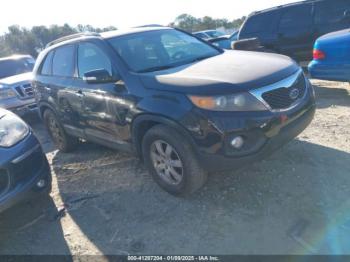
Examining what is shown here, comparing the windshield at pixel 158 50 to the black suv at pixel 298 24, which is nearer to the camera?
the windshield at pixel 158 50

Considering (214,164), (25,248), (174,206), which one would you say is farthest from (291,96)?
(25,248)

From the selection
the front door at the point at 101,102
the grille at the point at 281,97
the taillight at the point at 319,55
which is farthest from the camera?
the taillight at the point at 319,55

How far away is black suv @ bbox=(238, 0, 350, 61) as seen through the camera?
26.0 ft

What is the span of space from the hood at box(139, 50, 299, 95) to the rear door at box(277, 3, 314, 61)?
4757 millimetres

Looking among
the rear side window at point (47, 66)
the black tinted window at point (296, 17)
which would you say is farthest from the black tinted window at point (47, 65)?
the black tinted window at point (296, 17)

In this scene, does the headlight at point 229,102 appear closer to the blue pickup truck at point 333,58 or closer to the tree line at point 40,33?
the blue pickup truck at point 333,58

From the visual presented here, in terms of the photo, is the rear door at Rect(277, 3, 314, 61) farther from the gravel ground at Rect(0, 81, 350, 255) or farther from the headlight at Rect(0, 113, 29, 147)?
the headlight at Rect(0, 113, 29, 147)

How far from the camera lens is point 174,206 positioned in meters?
3.68

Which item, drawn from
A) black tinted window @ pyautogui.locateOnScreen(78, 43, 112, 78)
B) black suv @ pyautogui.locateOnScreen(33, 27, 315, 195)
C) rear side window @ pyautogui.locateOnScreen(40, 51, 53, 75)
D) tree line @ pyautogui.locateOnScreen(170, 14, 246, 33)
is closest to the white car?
rear side window @ pyautogui.locateOnScreen(40, 51, 53, 75)

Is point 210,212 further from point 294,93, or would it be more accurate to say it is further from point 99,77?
point 99,77

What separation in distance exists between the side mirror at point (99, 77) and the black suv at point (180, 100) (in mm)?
12

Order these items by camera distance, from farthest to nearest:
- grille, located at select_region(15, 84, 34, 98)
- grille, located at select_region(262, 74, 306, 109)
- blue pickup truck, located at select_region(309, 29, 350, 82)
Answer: grille, located at select_region(15, 84, 34, 98) → blue pickup truck, located at select_region(309, 29, 350, 82) → grille, located at select_region(262, 74, 306, 109)

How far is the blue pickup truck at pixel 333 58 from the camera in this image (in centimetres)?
577

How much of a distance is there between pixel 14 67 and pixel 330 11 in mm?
8366
